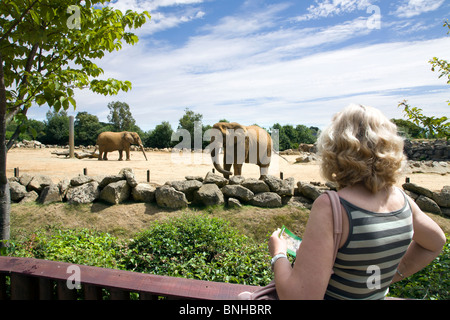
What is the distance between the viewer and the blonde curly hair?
1306 mm

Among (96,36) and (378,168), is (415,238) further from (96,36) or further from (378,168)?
(96,36)

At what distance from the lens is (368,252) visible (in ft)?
4.22

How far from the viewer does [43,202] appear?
6590 mm

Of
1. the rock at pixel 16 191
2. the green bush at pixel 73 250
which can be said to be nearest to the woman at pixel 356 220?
the green bush at pixel 73 250

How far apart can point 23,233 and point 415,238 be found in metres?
6.04

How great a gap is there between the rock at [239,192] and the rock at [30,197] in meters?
4.10

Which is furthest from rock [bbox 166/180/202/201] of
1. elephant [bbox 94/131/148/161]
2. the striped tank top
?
elephant [bbox 94/131/148/161]

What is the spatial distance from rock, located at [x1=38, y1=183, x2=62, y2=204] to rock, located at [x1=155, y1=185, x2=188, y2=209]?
2.15m

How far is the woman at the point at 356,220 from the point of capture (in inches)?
47.8

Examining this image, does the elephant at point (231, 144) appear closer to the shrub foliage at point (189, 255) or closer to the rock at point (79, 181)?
the rock at point (79, 181)

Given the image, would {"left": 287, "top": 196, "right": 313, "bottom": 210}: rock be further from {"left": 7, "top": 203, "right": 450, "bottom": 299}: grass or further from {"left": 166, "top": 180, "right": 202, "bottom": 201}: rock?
{"left": 166, "top": 180, "right": 202, "bottom": 201}: rock

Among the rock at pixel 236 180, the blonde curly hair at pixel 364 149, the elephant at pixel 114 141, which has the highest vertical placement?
the elephant at pixel 114 141

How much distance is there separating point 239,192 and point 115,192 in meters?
2.56
